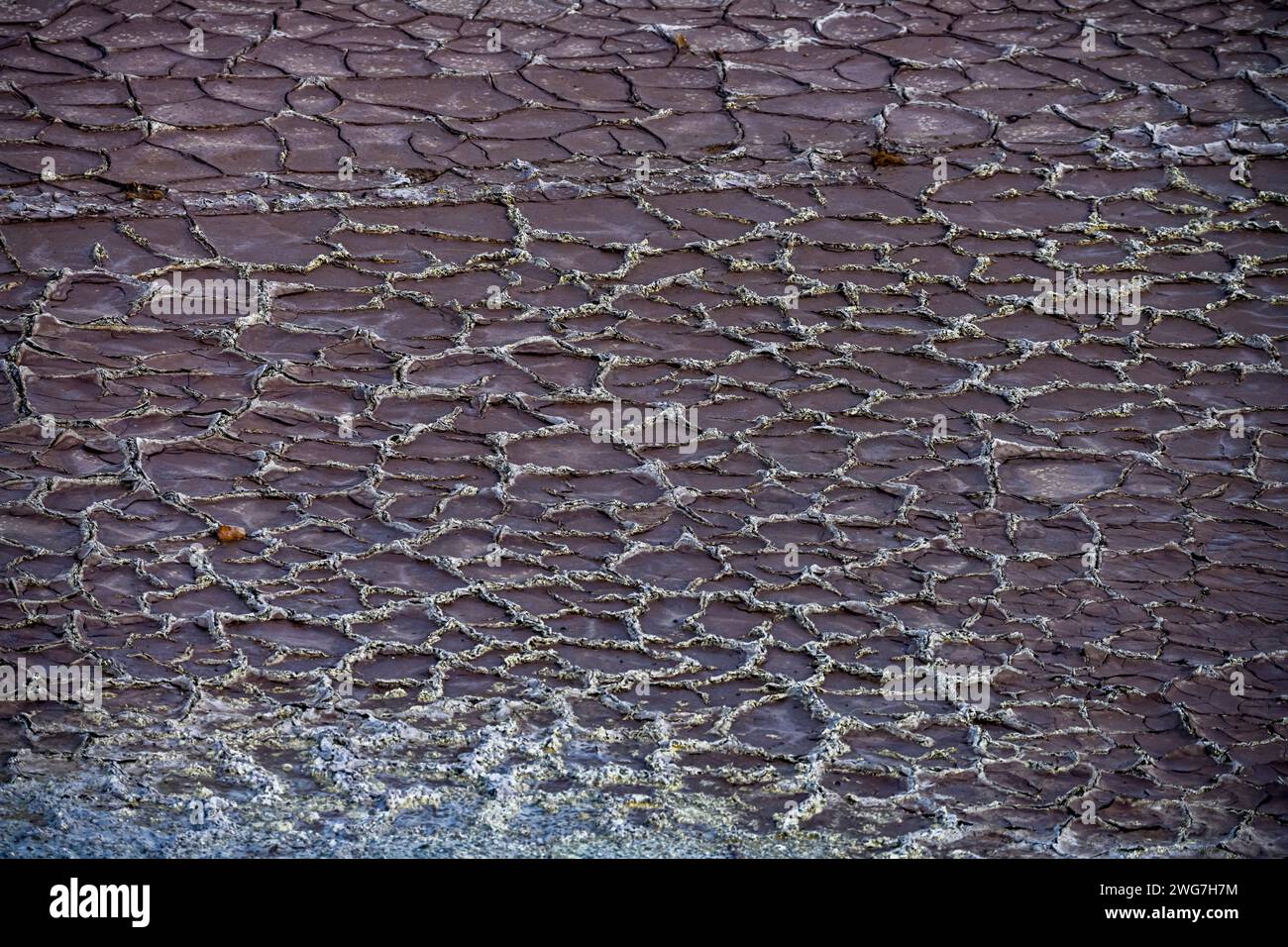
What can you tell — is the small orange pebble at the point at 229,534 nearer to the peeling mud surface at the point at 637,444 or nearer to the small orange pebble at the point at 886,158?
the peeling mud surface at the point at 637,444

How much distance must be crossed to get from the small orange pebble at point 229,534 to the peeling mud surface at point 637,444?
1.6 inches

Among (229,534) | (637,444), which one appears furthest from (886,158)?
(229,534)

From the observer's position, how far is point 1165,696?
138 inches

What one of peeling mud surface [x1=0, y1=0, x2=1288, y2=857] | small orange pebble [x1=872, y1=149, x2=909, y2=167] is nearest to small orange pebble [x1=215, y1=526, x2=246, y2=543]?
peeling mud surface [x1=0, y1=0, x2=1288, y2=857]

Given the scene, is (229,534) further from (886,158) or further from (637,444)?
(886,158)

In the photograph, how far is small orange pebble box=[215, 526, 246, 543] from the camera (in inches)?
149

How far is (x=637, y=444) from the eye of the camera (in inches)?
164

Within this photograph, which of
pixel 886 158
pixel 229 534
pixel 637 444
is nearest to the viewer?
pixel 229 534

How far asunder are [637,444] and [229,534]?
1118 millimetres

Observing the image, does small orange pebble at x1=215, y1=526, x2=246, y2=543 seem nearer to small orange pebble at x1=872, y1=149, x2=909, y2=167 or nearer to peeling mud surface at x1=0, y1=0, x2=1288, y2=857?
peeling mud surface at x1=0, y1=0, x2=1288, y2=857

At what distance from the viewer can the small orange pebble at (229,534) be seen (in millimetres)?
3781

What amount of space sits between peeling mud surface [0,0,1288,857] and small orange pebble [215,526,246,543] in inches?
1.6

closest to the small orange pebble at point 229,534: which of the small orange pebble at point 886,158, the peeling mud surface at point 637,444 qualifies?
the peeling mud surface at point 637,444

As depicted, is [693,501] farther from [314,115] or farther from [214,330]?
[314,115]
